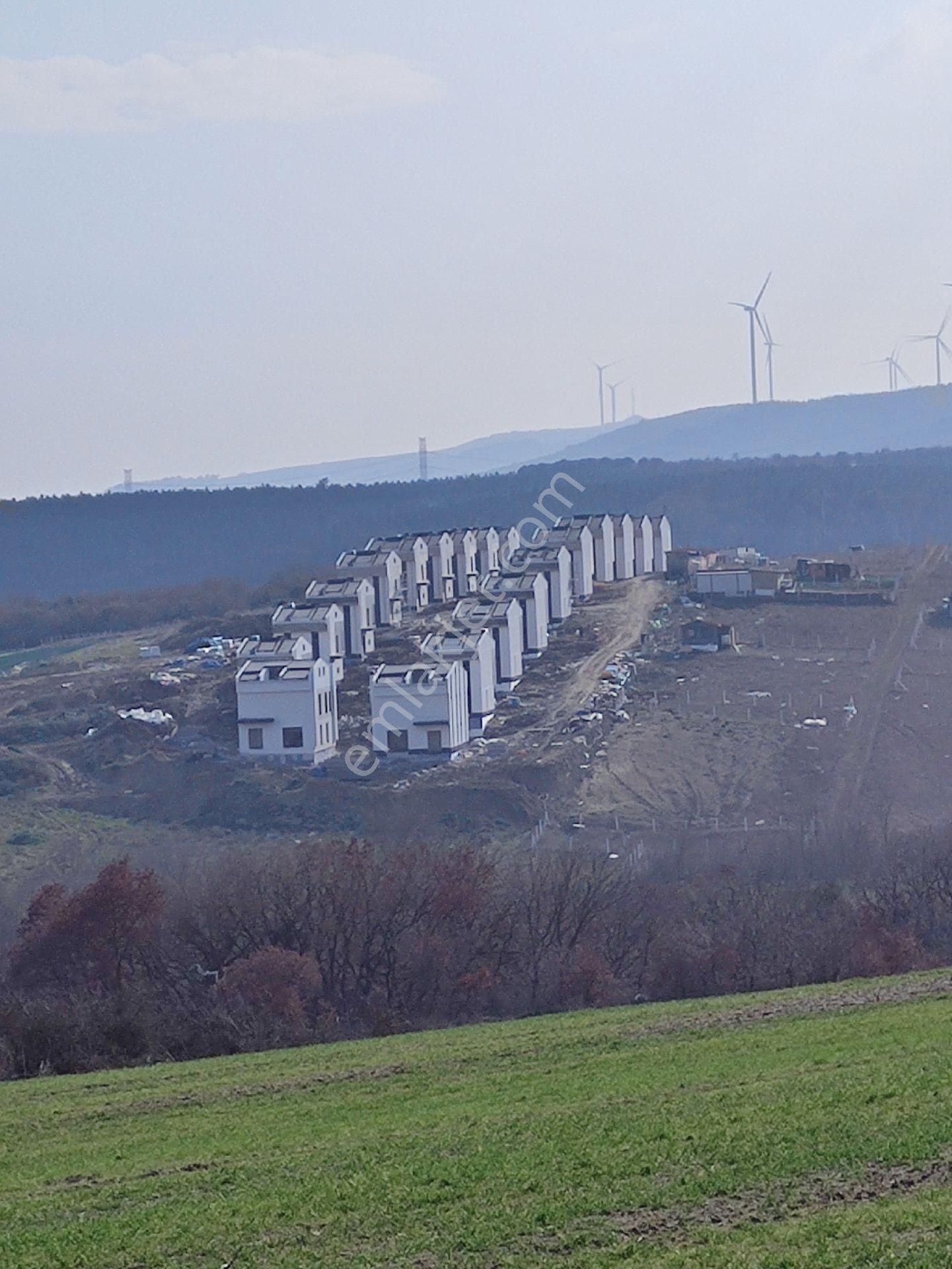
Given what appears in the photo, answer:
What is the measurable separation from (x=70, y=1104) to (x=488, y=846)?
21655 millimetres

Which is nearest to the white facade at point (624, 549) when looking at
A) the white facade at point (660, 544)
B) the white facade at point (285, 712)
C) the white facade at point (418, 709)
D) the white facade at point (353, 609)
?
the white facade at point (660, 544)

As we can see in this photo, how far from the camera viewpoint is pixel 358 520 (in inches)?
4023

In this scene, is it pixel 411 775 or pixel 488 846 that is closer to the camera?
pixel 488 846

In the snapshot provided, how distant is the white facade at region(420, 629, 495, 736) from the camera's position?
42438 millimetres

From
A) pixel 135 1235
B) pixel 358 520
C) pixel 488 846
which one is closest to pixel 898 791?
pixel 488 846

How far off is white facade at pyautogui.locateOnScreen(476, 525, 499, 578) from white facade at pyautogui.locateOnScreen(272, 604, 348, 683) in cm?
1392

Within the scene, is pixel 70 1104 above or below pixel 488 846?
above

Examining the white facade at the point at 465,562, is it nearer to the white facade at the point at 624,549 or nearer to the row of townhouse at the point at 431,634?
the row of townhouse at the point at 431,634

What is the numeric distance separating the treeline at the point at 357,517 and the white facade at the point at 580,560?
3707cm

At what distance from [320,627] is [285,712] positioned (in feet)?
21.0

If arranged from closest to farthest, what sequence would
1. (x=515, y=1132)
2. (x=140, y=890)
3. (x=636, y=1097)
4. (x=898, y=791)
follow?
(x=515, y=1132) → (x=636, y=1097) → (x=140, y=890) → (x=898, y=791)

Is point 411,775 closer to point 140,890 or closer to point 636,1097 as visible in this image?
point 140,890

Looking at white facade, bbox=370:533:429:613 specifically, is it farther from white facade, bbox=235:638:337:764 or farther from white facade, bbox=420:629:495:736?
white facade, bbox=235:638:337:764

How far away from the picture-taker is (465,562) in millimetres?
60594
